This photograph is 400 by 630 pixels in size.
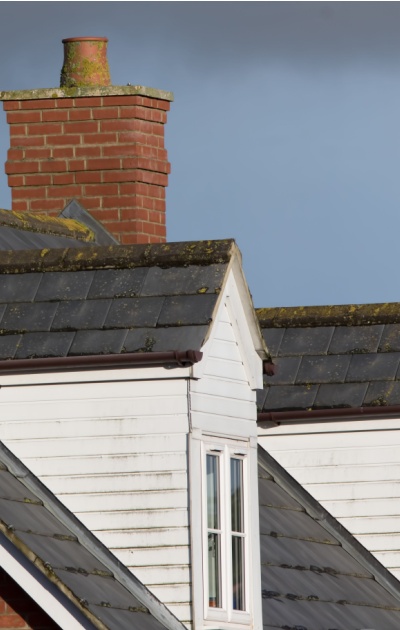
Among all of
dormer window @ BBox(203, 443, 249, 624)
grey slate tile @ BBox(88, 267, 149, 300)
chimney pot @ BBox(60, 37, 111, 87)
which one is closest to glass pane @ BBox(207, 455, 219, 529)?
Answer: dormer window @ BBox(203, 443, 249, 624)

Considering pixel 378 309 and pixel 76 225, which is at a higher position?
pixel 76 225

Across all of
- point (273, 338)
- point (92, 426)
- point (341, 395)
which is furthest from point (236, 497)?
point (273, 338)

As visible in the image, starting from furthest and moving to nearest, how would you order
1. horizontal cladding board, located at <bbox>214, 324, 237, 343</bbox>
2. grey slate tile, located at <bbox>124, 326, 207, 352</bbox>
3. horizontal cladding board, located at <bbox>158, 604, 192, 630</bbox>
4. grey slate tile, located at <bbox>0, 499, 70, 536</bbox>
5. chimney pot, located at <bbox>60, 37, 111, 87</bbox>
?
chimney pot, located at <bbox>60, 37, 111, 87</bbox>, horizontal cladding board, located at <bbox>214, 324, 237, 343</bbox>, grey slate tile, located at <bbox>124, 326, 207, 352</bbox>, horizontal cladding board, located at <bbox>158, 604, 192, 630</bbox>, grey slate tile, located at <bbox>0, 499, 70, 536</bbox>

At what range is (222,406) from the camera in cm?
1142

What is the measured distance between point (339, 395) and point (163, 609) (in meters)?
4.02

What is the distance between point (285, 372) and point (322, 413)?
704 mm

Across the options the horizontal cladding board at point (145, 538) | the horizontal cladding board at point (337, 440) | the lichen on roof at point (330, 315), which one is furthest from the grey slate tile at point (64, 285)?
the lichen on roof at point (330, 315)

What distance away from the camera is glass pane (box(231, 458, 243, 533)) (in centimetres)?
1134

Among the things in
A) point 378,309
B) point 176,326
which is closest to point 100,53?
point 378,309

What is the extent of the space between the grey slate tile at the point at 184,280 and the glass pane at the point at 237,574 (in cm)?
154

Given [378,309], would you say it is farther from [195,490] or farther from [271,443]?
[195,490]

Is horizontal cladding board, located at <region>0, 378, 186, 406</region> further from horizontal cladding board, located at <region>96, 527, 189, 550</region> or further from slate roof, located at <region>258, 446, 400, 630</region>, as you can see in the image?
slate roof, located at <region>258, 446, 400, 630</region>

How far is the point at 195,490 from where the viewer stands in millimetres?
10734

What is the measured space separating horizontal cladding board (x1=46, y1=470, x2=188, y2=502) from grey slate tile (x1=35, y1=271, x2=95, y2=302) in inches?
50.1
